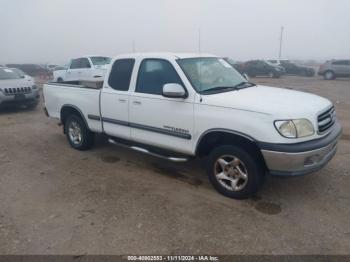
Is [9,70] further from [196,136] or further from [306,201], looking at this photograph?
[306,201]

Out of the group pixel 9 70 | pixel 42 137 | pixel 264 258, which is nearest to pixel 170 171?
pixel 264 258

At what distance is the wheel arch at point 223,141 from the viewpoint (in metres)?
3.98

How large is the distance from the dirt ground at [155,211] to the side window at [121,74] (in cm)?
138

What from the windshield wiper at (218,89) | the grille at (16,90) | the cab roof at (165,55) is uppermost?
the cab roof at (165,55)

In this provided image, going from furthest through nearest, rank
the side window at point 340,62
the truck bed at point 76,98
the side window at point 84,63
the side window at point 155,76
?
1. the side window at point 340,62
2. the side window at point 84,63
3. the truck bed at point 76,98
4. the side window at point 155,76

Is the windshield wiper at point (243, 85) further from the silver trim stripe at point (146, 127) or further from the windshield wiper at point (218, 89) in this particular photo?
the silver trim stripe at point (146, 127)

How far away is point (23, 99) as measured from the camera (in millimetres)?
10898

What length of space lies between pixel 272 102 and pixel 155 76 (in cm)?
178

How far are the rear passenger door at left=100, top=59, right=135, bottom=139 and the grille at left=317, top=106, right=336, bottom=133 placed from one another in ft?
9.14

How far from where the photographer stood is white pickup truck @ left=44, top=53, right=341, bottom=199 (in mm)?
3768

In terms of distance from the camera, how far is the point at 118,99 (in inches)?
208

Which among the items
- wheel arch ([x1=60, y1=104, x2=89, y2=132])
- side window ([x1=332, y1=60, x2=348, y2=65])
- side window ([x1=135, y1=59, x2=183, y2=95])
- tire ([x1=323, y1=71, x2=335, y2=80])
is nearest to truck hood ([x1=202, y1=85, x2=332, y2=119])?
side window ([x1=135, y1=59, x2=183, y2=95])

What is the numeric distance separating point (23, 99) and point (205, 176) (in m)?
8.18

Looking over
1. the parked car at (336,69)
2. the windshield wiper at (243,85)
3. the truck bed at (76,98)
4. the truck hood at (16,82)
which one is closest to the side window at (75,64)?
the truck hood at (16,82)
